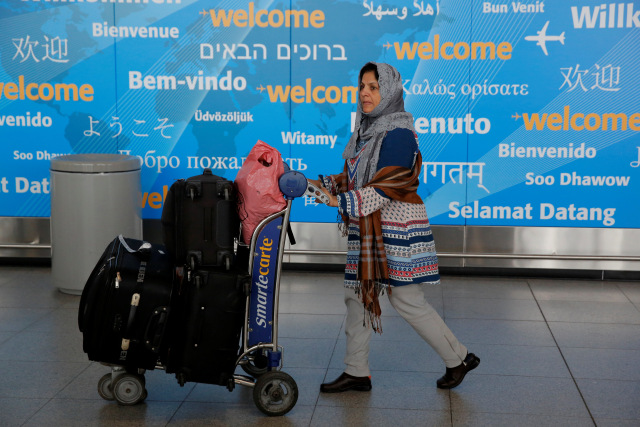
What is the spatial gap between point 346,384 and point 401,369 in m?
0.45

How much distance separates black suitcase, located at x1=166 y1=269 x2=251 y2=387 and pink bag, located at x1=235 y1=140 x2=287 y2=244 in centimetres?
26

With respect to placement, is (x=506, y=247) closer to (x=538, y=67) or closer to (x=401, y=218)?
(x=538, y=67)

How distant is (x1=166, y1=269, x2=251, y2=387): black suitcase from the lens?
3.39 metres

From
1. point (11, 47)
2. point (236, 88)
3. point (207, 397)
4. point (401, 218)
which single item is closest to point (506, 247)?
point (236, 88)

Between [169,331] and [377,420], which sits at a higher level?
[169,331]

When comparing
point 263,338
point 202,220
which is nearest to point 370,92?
point 202,220

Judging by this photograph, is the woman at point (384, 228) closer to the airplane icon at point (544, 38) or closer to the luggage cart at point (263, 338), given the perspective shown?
the luggage cart at point (263, 338)

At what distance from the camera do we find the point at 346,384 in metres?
3.82

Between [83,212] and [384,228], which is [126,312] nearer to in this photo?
[384,228]

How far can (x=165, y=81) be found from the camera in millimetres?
6359

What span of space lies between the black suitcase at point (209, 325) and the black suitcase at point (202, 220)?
0.08 metres

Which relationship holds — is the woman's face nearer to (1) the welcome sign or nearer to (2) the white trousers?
(2) the white trousers

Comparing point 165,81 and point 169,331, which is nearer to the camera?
point 169,331

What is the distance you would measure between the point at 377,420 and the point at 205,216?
114cm
